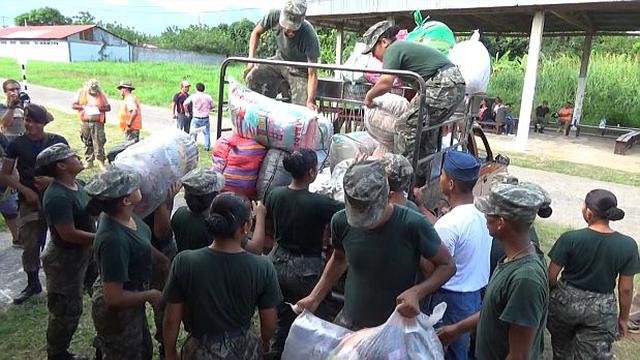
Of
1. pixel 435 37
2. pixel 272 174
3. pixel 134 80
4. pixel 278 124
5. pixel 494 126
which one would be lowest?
pixel 494 126

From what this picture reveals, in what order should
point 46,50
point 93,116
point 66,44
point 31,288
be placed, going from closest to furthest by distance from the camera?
point 31,288 < point 93,116 < point 66,44 < point 46,50

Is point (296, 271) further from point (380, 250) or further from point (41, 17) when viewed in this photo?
point (41, 17)

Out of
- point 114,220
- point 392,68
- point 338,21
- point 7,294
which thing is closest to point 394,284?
point 114,220

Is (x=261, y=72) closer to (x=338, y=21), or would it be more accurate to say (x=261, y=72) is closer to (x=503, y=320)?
(x=503, y=320)

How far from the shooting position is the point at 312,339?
2332 mm

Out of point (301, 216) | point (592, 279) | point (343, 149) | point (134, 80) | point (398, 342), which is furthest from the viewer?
point (134, 80)

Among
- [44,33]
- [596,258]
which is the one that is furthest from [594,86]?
[44,33]

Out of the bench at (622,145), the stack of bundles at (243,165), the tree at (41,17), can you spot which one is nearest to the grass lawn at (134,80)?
the bench at (622,145)

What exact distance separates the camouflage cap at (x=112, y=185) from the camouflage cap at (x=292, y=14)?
7.29 feet

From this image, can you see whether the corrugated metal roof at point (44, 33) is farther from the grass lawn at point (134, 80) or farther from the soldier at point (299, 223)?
the soldier at point (299, 223)

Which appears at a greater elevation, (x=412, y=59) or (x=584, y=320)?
(x=412, y=59)

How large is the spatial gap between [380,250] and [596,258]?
1.50m

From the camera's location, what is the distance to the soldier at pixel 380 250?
84.9 inches

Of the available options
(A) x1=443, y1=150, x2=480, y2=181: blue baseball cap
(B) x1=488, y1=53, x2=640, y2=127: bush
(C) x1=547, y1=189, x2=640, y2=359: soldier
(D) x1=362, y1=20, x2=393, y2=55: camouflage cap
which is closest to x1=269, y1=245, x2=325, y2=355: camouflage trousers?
(A) x1=443, y1=150, x2=480, y2=181: blue baseball cap
